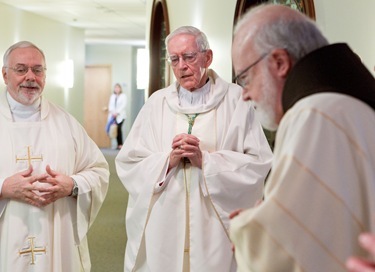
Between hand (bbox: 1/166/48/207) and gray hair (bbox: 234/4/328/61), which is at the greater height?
gray hair (bbox: 234/4/328/61)

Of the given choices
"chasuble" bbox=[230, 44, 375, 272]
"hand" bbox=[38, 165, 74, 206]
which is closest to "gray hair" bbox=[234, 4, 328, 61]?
"chasuble" bbox=[230, 44, 375, 272]

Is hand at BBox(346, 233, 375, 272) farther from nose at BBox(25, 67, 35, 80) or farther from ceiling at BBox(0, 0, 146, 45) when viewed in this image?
ceiling at BBox(0, 0, 146, 45)

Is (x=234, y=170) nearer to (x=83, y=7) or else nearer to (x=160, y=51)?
(x=160, y=51)

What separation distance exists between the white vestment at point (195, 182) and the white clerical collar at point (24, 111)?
48cm

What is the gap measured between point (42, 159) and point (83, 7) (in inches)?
300

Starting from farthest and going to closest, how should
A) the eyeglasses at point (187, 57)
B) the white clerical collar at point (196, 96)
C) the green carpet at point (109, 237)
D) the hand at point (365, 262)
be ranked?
1. the green carpet at point (109, 237)
2. the white clerical collar at point (196, 96)
3. the eyeglasses at point (187, 57)
4. the hand at point (365, 262)

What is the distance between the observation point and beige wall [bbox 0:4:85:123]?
951 cm

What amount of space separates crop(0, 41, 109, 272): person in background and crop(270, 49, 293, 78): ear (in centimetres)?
154

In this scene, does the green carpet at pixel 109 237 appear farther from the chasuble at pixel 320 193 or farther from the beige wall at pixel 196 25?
the chasuble at pixel 320 193

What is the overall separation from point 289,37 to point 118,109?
1412 centimetres

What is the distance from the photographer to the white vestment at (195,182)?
2629mm

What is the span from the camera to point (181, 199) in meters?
2.70

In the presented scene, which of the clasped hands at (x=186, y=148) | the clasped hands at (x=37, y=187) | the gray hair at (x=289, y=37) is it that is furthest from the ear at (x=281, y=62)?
the clasped hands at (x=37, y=187)

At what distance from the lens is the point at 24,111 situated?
281cm
